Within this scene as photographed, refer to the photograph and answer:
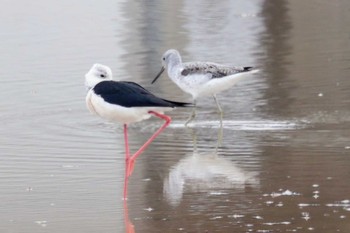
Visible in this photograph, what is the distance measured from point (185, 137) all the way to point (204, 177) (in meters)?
1.89

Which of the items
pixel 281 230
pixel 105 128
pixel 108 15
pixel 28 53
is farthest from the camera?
pixel 108 15

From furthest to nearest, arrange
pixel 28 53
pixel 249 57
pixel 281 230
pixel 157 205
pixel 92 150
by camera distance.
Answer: pixel 28 53, pixel 249 57, pixel 92 150, pixel 157 205, pixel 281 230

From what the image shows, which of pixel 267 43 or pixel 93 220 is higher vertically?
pixel 93 220

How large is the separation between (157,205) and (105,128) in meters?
3.54

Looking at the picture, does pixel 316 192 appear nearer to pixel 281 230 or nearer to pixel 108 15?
pixel 281 230

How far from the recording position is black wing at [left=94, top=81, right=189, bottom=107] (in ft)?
29.9

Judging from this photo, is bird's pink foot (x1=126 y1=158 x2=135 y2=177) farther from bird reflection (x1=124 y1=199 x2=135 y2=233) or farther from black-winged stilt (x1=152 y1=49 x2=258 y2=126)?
black-winged stilt (x1=152 y1=49 x2=258 y2=126)

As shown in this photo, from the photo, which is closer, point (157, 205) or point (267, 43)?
point (157, 205)

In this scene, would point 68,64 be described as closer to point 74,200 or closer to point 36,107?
point 36,107

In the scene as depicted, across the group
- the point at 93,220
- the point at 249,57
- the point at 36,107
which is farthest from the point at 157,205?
the point at 249,57

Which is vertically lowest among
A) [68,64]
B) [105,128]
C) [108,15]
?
[108,15]

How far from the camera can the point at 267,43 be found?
18.6 metres

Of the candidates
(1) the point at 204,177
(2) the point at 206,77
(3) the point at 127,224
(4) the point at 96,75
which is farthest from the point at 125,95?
(2) the point at 206,77

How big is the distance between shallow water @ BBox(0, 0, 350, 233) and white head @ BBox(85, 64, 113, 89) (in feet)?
2.63
